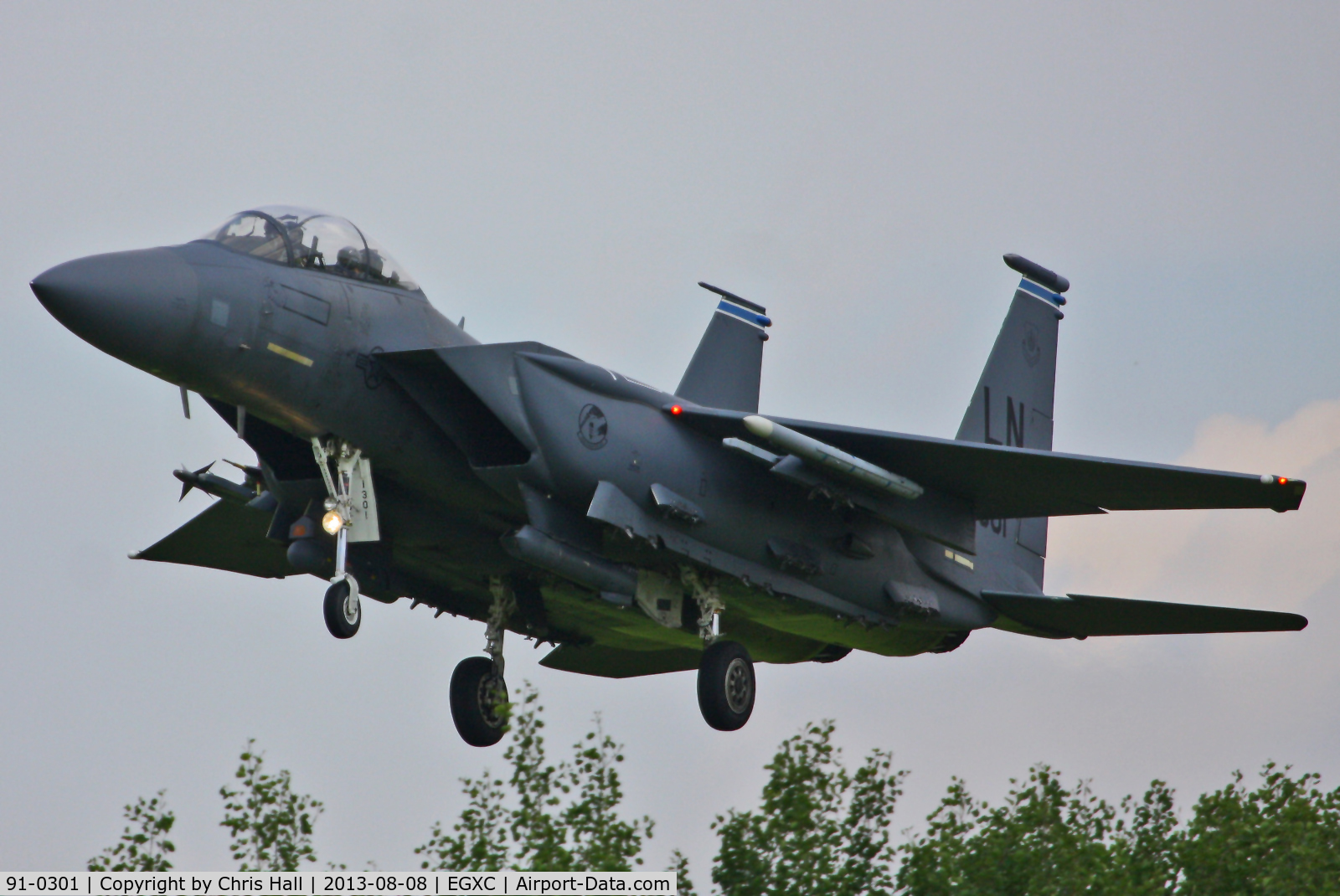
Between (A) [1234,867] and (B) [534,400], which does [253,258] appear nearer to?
(B) [534,400]

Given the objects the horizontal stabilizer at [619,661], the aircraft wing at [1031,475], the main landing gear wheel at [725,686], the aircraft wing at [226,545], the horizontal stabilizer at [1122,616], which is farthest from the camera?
the horizontal stabilizer at [619,661]

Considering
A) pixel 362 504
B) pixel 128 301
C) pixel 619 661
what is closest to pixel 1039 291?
pixel 619 661

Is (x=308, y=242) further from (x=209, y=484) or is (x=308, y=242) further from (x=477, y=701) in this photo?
(x=477, y=701)

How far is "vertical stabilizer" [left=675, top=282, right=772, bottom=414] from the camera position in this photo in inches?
805

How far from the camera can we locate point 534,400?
14.9 meters

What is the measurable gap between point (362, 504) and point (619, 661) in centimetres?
640

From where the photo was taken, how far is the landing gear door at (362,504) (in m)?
14.7

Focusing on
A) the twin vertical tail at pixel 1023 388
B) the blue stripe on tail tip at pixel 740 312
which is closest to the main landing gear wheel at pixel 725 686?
the twin vertical tail at pixel 1023 388

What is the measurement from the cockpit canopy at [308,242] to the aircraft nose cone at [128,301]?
0.78 m

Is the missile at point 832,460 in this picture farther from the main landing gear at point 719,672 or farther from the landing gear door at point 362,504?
the landing gear door at point 362,504

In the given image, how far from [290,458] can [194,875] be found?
4.07 meters

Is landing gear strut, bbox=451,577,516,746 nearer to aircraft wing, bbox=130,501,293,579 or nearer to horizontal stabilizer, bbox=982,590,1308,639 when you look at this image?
aircraft wing, bbox=130,501,293,579
